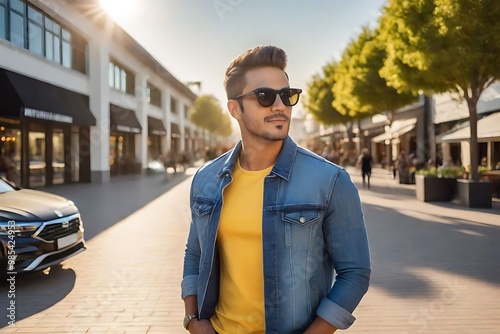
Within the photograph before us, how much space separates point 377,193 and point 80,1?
15278 millimetres

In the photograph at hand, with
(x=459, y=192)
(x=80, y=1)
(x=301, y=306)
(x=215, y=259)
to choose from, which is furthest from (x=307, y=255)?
(x=80, y=1)

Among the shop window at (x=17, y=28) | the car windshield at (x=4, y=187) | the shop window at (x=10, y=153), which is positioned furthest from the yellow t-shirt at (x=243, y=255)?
the shop window at (x=17, y=28)

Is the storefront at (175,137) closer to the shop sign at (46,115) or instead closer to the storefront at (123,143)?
the storefront at (123,143)

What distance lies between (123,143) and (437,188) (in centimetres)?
2159

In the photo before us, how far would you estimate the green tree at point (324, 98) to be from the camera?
39344 millimetres

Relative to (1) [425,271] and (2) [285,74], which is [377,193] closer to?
(1) [425,271]

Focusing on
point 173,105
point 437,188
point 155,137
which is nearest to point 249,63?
point 437,188

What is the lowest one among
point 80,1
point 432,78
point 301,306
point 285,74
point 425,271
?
point 425,271

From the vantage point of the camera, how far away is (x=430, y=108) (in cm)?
2958

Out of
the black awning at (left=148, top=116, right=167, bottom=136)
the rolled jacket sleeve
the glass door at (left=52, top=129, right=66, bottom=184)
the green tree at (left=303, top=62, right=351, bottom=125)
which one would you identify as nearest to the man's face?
the rolled jacket sleeve

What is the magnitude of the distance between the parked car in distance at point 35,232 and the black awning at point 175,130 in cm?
3593

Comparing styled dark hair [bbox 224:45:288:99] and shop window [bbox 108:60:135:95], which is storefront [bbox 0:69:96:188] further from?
styled dark hair [bbox 224:45:288:99]

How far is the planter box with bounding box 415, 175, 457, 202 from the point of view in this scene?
1406 centimetres

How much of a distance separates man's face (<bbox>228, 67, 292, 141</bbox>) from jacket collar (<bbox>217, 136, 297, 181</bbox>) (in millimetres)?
77
